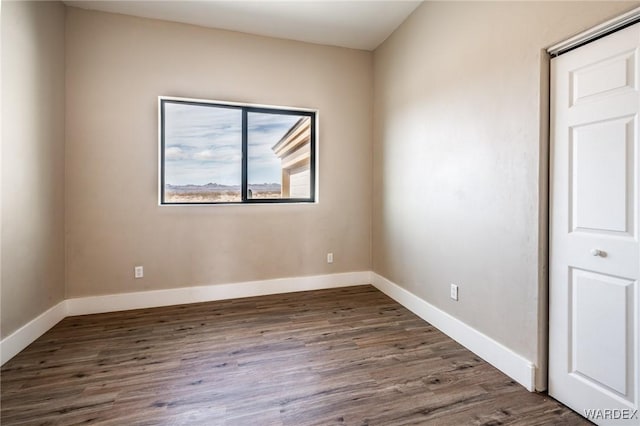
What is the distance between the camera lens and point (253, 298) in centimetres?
345

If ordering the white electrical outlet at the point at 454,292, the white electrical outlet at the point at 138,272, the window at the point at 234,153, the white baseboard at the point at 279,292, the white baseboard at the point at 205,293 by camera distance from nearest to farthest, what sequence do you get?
the white baseboard at the point at 279,292 → the white electrical outlet at the point at 454,292 → the white baseboard at the point at 205,293 → the white electrical outlet at the point at 138,272 → the window at the point at 234,153

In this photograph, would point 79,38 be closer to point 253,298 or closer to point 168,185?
point 168,185

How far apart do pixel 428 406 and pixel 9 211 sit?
307 centimetres

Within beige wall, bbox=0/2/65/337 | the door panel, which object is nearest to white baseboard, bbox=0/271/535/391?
beige wall, bbox=0/2/65/337

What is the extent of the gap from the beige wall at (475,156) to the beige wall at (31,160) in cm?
328

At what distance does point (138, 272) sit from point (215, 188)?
3.84 feet

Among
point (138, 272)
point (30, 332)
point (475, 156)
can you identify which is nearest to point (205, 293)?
point (138, 272)

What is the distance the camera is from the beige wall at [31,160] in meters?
2.14

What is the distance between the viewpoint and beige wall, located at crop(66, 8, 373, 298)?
9.75 ft

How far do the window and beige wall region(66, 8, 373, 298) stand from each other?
5.0 inches

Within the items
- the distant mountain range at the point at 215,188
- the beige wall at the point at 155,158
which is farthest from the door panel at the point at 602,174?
the distant mountain range at the point at 215,188

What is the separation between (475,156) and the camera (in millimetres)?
2297

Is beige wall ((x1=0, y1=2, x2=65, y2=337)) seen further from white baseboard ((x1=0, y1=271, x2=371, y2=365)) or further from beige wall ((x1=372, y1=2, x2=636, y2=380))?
beige wall ((x1=372, y1=2, x2=636, y2=380))

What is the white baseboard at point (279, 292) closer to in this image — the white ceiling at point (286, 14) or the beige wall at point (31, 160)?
the beige wall at point (31, 160)
